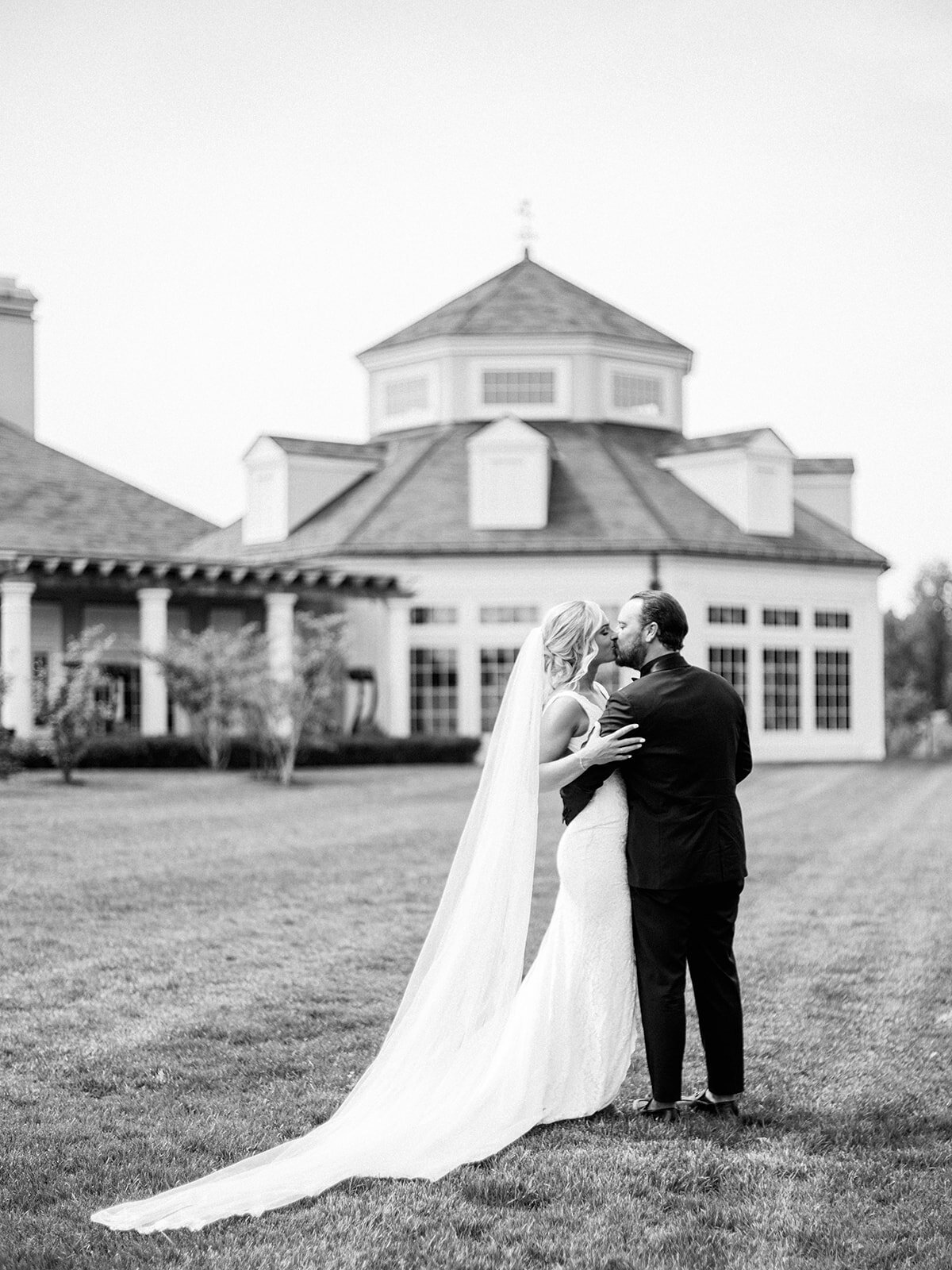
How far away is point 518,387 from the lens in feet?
113

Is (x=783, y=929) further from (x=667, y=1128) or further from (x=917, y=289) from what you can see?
(x=917, y=289)

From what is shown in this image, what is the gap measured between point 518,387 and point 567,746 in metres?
29.5

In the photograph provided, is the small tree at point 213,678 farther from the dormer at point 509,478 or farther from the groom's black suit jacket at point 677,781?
the groom's black suit jacket at point 677,781

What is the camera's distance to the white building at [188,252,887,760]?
3073 centimetres

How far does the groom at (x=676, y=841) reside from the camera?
17.9ft

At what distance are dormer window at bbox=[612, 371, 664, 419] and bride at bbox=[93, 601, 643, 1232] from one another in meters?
29.7

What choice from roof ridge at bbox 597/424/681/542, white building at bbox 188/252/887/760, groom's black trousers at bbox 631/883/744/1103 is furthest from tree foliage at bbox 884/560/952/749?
groom's black trousers at bbox 631/883/744/1103

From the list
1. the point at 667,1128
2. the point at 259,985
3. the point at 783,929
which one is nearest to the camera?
the point at 667,1128

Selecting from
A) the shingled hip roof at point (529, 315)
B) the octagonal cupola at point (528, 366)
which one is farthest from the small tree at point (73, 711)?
the shingled hip roof at point (529, 315)

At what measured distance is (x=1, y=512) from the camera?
98.1 feet

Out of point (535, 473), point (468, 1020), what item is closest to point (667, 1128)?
point (468, 1020)

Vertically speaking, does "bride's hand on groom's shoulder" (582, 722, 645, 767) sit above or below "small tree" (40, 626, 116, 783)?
above

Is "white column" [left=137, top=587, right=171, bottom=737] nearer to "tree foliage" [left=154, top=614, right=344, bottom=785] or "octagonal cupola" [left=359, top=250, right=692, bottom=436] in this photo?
"tree foliage" [left=154, top=614, right=344, bottom=785]

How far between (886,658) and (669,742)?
6206 cm
